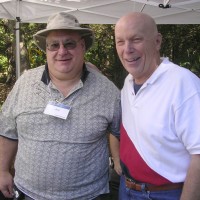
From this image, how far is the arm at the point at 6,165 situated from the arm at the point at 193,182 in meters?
1.21

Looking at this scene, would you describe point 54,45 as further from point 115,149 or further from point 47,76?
point 115,149

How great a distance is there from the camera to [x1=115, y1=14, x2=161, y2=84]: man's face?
179 cm

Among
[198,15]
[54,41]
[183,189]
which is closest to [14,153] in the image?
Result: [54,41]

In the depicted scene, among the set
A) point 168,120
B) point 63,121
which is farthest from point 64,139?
point 168,120

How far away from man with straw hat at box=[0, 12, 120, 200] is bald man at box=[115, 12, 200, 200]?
0.67 ft

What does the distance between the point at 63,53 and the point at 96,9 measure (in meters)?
3.10

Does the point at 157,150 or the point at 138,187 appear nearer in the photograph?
the point at 157,150

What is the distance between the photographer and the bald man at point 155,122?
1.60 metres

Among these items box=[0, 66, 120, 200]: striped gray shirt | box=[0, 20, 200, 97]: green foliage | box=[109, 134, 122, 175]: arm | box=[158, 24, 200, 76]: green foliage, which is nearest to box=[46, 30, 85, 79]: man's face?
box=[0, 66, 120, 200]: striped gray shirt

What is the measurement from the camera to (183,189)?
1677 mm

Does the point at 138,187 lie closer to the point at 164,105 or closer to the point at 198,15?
the point at 164,105

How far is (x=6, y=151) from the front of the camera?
2.29 meters

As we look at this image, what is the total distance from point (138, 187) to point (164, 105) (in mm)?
512

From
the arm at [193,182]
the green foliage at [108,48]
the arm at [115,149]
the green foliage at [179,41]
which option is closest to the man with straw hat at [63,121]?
the arm at [115,149]
